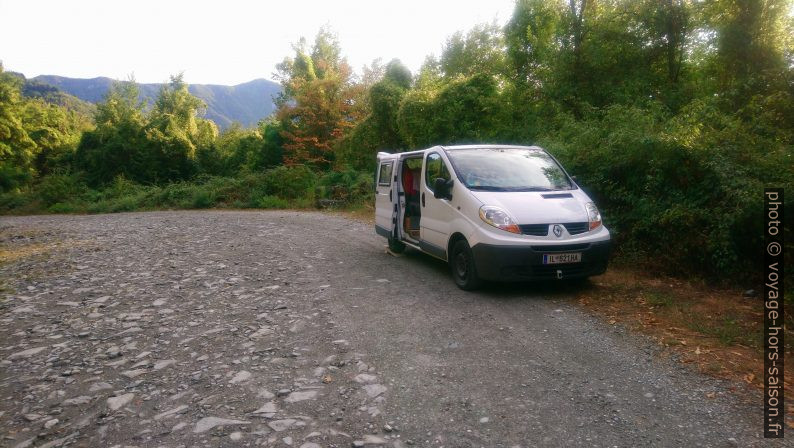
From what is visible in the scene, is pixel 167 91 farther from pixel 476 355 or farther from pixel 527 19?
pixel 476 355

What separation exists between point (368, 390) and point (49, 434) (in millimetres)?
2117

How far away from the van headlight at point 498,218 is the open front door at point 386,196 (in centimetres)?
295

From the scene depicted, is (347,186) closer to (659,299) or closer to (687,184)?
(687,184)

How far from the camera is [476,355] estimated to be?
421 cm

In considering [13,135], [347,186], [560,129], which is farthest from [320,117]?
[13,135]

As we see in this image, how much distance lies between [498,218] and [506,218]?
0.10 meters

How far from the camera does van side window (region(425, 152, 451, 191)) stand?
24.2 ft

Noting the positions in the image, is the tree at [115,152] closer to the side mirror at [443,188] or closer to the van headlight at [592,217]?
the side mirror at [443,188]

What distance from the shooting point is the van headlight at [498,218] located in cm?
588

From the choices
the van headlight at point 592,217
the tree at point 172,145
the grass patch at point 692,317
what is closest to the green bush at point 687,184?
the grass patch at point 692,317

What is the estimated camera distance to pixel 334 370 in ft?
13.0

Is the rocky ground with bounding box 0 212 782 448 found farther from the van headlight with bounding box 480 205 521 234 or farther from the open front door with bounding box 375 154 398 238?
the open front door with bounding box 375 154 398 238

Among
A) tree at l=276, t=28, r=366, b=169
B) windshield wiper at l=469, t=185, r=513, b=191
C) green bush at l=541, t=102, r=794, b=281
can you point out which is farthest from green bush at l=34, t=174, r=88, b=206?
green bush at l=541, t=102, r=794, b=281

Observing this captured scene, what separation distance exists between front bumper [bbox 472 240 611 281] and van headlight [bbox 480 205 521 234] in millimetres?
269
